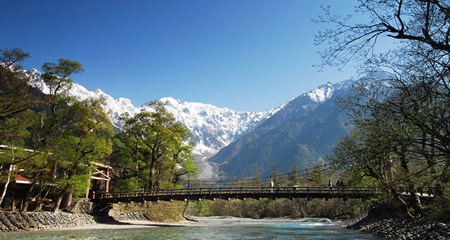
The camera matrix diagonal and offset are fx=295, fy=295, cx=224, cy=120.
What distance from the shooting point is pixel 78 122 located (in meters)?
19.7

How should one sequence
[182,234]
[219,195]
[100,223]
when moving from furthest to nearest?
1. [219,195]
2. [100,223]
3. [182,234]

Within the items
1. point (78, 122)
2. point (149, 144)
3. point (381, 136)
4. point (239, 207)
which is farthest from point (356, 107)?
point (239, 207)

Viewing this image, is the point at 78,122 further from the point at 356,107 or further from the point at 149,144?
the point at 356,107

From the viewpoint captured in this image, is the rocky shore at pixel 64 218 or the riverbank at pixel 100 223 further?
the rocky shore at pixel 64 218

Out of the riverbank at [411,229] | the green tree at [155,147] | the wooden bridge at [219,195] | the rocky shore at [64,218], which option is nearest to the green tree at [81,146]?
the rocky shore at [64,218]

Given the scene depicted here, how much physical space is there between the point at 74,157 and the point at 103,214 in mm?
6758

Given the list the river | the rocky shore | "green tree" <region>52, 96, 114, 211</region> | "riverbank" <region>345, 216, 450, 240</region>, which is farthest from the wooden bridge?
"green tree" <region>52, 96, 114, 211</region>

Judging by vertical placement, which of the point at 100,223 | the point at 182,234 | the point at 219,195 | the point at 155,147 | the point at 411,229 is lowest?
the point at 182,234

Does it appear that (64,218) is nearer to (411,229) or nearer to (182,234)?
(182,234)

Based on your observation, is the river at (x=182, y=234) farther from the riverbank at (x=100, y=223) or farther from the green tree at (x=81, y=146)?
the green tree at (x=81, y=146)

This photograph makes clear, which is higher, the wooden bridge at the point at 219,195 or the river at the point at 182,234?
the wooden bridge at the point at 219,195

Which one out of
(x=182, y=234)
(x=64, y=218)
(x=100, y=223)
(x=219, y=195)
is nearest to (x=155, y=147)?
(x=100, y=223)

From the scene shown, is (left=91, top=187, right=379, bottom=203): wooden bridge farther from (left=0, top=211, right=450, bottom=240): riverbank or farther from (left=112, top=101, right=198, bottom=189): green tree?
(left=112, top=101, right=198, bottom=189): green tree

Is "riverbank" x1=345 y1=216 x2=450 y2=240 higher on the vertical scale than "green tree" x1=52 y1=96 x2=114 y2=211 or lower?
lower
